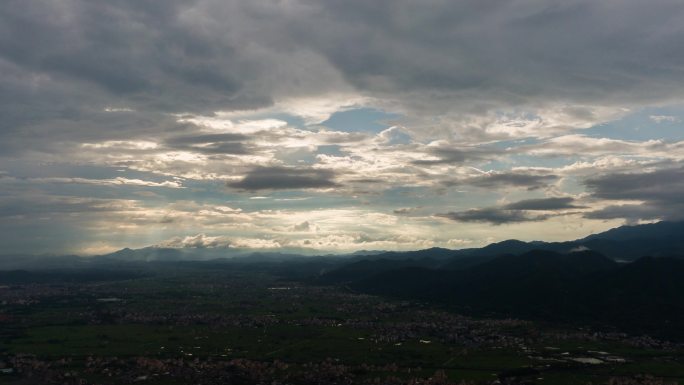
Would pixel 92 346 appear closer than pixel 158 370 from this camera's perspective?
No

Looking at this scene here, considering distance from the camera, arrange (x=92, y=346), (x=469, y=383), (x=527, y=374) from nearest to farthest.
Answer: (x=469, y=383)
(x=527, y=374)
(x=92, y=346)

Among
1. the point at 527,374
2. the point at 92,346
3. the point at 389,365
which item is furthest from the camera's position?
the point at 92,346

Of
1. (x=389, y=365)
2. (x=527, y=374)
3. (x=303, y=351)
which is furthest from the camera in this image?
(x=303, y=351)

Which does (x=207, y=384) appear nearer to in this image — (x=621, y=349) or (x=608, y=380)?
(x=608, y=380)

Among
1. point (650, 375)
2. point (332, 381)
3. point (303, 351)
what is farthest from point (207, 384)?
point (650, 375)

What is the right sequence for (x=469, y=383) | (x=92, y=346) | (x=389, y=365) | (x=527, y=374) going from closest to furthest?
(x=469, y=383), (x=527, y=374), (x=389, y=365), (x=92, y=346)

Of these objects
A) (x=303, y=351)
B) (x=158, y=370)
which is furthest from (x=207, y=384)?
(x=303, y=351)

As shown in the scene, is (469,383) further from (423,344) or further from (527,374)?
(423,344)

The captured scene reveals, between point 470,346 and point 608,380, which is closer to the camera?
point 608,380
